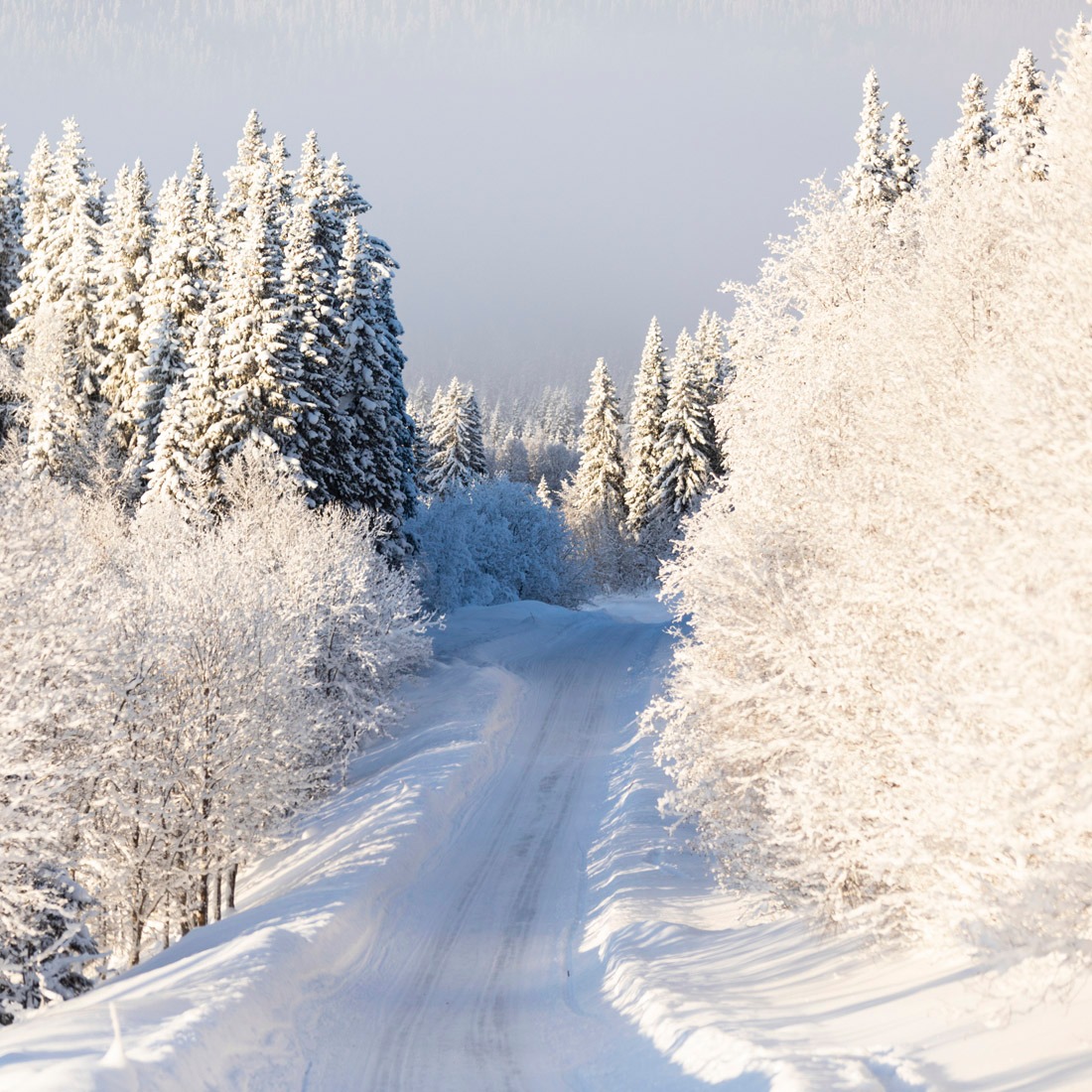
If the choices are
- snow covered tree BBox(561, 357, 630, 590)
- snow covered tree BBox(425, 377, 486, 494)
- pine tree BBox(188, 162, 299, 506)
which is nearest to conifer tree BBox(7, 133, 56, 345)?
pine tree BBox(188, 162, 299, 506)

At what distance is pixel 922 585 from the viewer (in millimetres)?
10969

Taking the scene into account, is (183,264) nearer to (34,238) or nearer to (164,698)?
(34,238)

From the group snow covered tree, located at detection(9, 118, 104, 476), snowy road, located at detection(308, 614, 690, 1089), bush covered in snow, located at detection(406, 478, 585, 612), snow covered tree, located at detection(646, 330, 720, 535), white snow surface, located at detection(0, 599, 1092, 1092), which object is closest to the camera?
white snow surface, located at detection(0, 599, 1092, 1092)

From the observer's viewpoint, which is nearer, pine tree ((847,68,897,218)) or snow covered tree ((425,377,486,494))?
pine tree ((847,68,897,218))

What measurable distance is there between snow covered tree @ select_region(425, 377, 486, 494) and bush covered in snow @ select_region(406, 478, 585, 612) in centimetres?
495

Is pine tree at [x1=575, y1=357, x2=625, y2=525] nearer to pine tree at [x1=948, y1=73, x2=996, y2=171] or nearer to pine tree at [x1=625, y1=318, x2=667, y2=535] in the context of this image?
pine tree at [x1=625, y1=318, x2=667, y2=535]

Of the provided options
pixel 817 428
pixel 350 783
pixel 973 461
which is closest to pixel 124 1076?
pixel 973 461

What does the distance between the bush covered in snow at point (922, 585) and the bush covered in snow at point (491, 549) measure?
1130 inches

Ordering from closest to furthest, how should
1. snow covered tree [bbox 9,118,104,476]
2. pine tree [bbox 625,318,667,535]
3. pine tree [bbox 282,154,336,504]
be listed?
pine tree [bbox 282,154,336,504], snow covered tree [bbox 9,118,104,476], pine tree [bbox 625,318,667,535]

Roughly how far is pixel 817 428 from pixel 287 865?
52.2 ft

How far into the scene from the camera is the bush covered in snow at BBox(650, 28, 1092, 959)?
25.3ft

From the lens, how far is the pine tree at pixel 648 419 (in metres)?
69.9

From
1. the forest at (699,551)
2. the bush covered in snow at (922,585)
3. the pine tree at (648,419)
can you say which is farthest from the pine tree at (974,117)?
the pine tree at (648,419)

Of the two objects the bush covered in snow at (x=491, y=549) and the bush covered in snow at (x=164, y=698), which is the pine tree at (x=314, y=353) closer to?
the bush covered in snow at (x=164, y=698)
